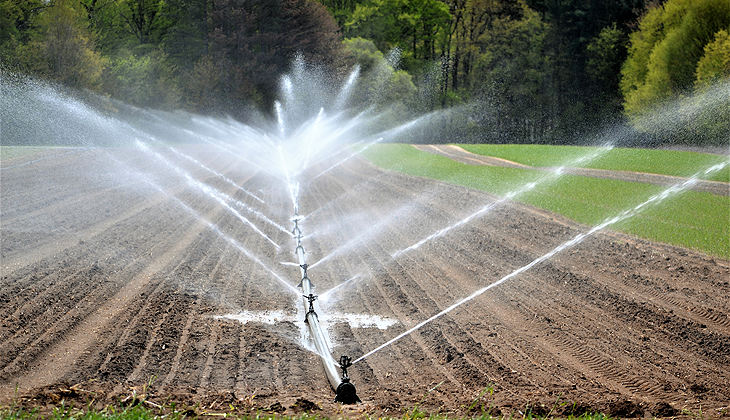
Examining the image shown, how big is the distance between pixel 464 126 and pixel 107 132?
42.9 metres

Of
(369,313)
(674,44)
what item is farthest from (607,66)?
(369,313)

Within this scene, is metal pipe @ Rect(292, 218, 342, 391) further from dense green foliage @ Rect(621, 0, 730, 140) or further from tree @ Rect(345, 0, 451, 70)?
tree @ Rect(345, 0, 451, 70)

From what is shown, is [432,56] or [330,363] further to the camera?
[432,56]

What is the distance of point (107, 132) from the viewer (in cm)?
4297

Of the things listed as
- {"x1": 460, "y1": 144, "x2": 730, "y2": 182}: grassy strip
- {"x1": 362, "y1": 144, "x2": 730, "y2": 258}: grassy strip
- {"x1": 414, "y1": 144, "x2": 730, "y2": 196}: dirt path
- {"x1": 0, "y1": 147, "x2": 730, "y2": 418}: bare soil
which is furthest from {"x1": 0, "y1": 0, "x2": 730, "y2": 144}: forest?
{"x1": 0, "y1": 147, "x2": 730, "y2": 418}: bare soil

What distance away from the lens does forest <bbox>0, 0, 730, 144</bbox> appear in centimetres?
4041

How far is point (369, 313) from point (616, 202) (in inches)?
438

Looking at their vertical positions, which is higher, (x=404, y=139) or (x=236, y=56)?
(x=236, y=56)

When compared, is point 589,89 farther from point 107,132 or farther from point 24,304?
point 24,304

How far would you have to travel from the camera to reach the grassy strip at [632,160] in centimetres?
2541

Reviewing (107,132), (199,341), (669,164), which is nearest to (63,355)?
(199,341)

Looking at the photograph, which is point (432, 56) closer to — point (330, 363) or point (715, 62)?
point (715, 62)

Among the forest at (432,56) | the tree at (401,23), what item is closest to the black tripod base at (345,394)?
the forest at (432,56)

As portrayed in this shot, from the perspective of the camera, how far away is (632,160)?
30.2 meters
